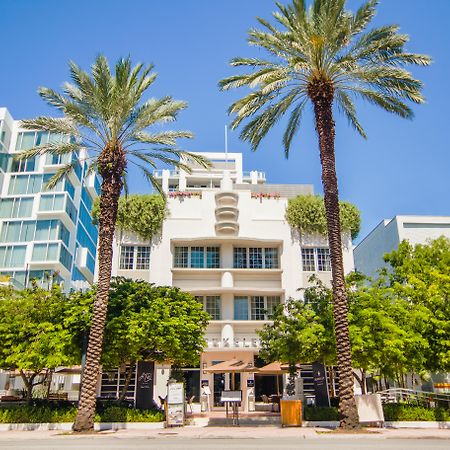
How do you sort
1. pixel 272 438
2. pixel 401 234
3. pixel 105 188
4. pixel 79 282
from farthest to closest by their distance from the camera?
1. pixel 79 282
2. pixel 401 234
3. pixel 105 188
4. pixel 272 438

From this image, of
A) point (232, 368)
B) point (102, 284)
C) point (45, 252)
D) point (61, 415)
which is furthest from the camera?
point (45, 252)

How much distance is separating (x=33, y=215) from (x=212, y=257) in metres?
28.3

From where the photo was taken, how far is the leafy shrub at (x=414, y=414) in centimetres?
2117

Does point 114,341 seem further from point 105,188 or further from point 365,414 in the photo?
point 365,414

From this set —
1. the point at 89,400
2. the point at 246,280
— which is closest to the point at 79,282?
the point at 246,280

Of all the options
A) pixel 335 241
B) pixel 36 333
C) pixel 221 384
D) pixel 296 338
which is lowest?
pixel 221 384

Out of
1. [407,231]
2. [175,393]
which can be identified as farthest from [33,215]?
[407,231]

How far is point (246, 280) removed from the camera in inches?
1367

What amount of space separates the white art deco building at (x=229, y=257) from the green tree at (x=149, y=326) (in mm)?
9118

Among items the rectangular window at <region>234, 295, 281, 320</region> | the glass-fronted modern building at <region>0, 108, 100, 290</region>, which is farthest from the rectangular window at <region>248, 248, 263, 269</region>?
the glass-fronted modern building at <region>0, 108, 100, 290</region>

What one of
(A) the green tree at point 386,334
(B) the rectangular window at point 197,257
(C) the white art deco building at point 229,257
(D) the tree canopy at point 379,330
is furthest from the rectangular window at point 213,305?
(A) the green tree at point 386,334

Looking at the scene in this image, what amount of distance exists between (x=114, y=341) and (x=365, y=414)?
1107 cm

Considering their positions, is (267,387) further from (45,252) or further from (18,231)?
(18,231)

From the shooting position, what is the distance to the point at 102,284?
65.9 ft
